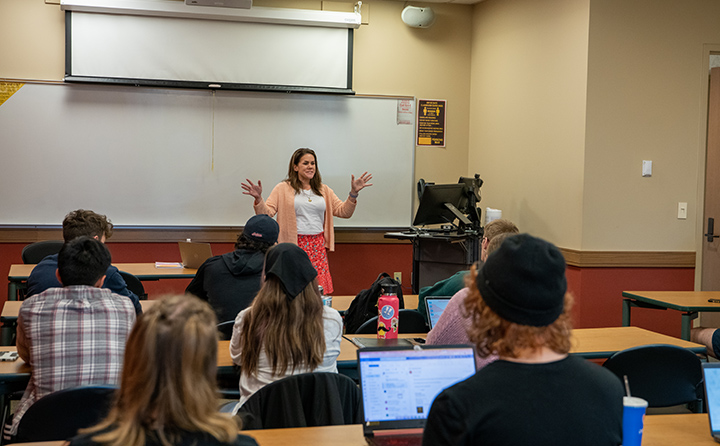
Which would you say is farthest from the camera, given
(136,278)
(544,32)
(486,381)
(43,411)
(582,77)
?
(544,32)

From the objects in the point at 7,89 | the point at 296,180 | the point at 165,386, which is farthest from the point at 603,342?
the point at 7,89

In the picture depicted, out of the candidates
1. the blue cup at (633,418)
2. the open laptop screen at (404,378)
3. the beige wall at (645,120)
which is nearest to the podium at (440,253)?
the beige wall at (645,120)

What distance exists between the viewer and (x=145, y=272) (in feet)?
16.6

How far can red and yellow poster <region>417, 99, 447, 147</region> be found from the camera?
22.5 ft

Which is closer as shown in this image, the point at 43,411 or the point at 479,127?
the point at 43,411

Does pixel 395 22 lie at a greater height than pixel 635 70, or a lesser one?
greater

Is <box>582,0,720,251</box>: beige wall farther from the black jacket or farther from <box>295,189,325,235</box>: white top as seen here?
the black jacket

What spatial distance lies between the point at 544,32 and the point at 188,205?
3493 millimetres

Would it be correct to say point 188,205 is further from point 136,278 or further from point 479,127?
point 479,127

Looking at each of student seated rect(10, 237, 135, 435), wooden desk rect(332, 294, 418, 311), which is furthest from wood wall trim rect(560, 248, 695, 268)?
student seated rect(10, 237, 135, 435)

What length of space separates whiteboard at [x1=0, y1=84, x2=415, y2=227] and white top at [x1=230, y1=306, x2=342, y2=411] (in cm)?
400

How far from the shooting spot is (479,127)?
682cm

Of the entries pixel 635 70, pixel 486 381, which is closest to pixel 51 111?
pixel 635 70

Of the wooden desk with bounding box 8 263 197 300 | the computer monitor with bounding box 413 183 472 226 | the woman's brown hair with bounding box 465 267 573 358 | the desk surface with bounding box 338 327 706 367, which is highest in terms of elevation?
the computer monitor with bounding box 413 183 472 226
